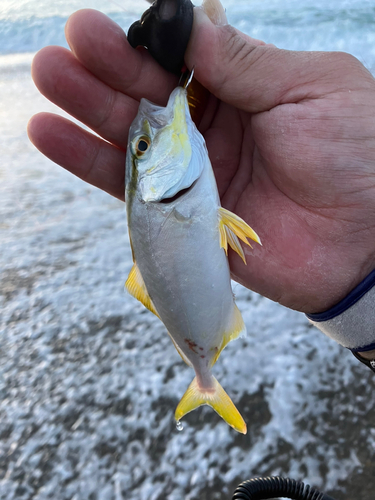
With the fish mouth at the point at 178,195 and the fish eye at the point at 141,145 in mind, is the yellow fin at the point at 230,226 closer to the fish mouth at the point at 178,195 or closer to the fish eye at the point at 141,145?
the fish mouth at the point at 178,195

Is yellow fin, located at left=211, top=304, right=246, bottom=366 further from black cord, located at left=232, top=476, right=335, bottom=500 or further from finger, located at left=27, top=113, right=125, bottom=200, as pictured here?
finger, located at left=27, top=113, right=125, bottom=200

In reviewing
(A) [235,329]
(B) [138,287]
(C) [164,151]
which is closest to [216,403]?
(A) [235,329]

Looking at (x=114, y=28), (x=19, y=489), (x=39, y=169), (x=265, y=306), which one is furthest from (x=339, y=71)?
(x=39, y=169)

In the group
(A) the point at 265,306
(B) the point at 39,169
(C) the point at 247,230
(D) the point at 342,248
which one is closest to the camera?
(C) the point at 247,230

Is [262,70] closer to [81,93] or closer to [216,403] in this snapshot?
[81,93]

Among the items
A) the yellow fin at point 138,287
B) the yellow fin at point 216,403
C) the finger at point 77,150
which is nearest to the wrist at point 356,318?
the yellow fin at point 216,403

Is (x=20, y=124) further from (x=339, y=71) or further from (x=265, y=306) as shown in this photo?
(x=339, y=71)

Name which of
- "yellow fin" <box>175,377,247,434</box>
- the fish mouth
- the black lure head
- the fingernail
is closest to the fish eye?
the fish mouth
